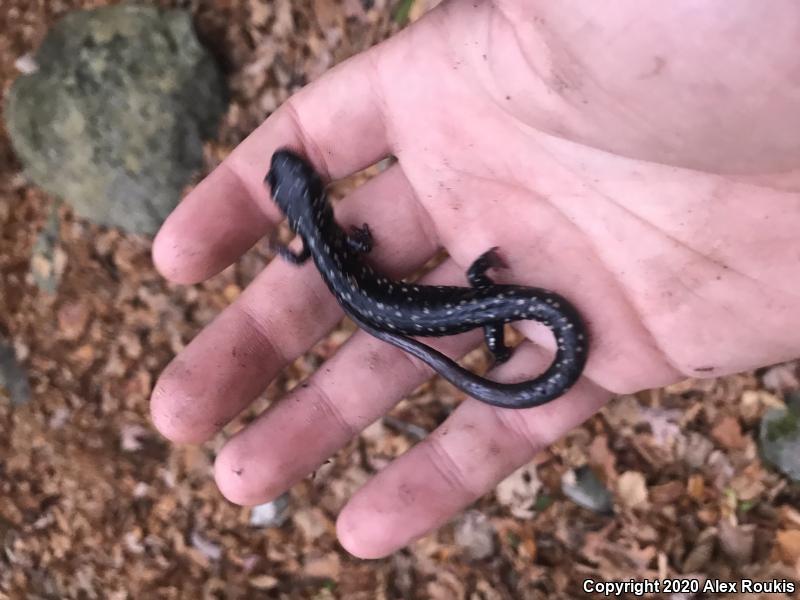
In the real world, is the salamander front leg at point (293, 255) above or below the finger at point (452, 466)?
above

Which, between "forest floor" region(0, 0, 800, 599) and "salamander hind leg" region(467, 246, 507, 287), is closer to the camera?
"salamander hind leg" region(467, 246, 507, 287)

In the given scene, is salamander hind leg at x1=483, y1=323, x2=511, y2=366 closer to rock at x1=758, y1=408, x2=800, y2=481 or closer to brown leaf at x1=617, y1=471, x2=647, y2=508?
brown leaf at x1=617, y1=471, x2=647, y2=508

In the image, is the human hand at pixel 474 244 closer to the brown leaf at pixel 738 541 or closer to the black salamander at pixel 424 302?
the black salamander at pixel 424 302

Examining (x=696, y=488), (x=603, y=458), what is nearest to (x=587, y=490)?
(x=603, y=458)

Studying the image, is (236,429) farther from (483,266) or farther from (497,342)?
(483,266)

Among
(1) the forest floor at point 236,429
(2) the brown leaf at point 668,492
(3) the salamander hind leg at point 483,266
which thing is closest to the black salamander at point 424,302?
(3) the salamander hind leg at point 483,266

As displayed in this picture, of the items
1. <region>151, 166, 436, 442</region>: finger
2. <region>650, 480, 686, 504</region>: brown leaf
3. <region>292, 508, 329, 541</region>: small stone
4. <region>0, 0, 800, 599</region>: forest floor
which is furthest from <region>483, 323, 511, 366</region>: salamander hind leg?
<region>292, 508, 329, 541</region>: small stone

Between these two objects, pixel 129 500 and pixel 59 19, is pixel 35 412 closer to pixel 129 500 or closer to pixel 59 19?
pixel 129 500

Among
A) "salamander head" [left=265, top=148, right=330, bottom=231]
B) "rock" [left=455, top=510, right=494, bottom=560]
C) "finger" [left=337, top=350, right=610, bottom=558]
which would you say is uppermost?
"salamander head" [left=265, top=148, right=330, bottom=231]
